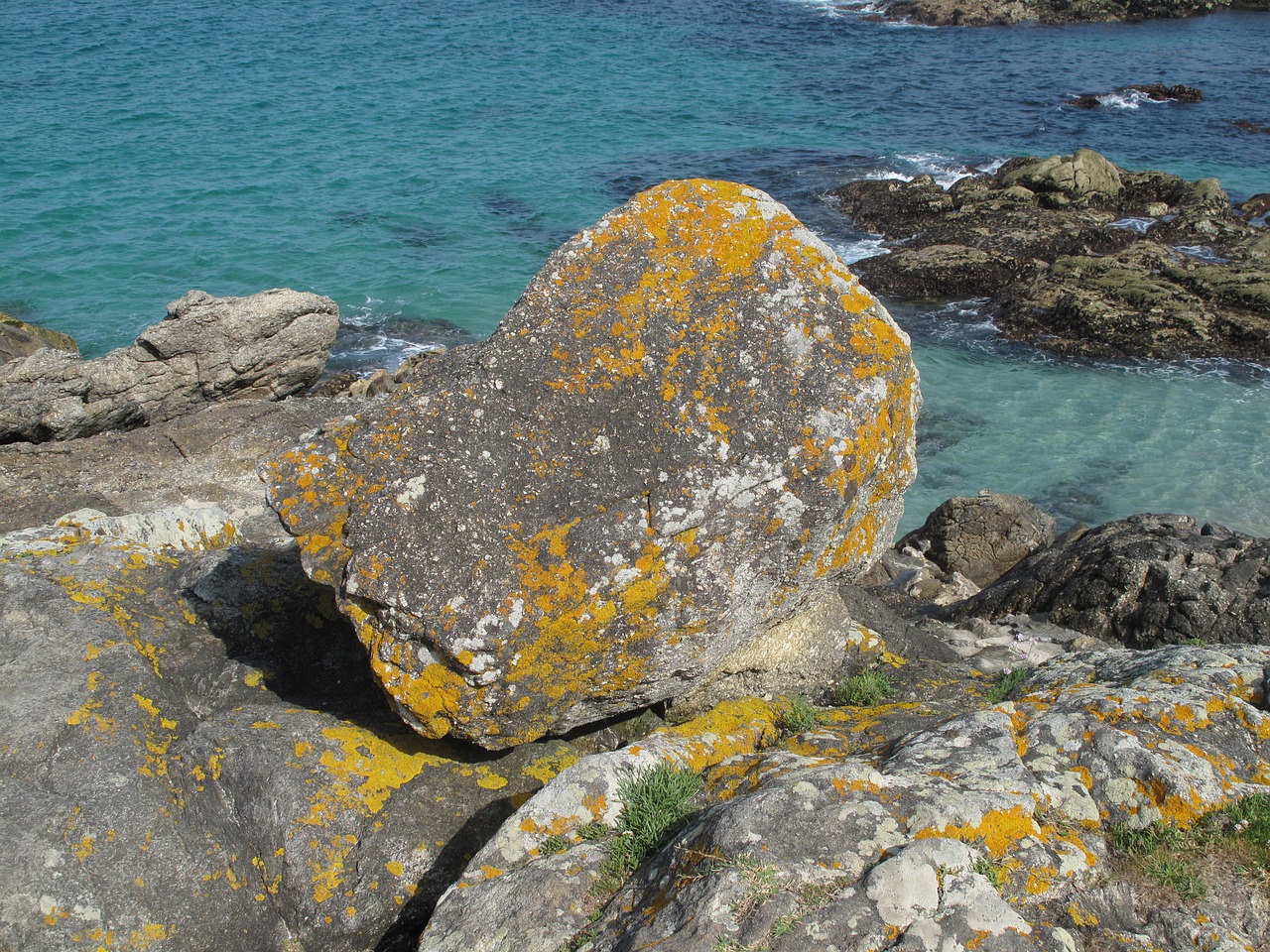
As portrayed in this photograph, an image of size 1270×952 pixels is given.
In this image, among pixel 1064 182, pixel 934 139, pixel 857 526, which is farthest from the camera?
pixel 934 139

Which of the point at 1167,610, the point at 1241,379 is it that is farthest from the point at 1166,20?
the point at 1167,610

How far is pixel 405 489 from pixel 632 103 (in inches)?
1711

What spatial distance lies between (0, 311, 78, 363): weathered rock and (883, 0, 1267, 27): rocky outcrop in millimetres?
59388

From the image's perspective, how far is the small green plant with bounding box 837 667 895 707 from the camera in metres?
6.45

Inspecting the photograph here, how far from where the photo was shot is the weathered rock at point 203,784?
4602 mm

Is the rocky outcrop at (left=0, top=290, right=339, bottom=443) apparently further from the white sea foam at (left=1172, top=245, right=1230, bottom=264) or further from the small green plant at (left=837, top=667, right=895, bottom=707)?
the white sea foam at (left=1172, top=245, right=1230, bottom=264)

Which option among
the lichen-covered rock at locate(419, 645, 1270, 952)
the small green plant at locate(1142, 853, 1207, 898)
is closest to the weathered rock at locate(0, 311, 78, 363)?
the lichen-covered rock at locate(419, 645, 1270, 952)

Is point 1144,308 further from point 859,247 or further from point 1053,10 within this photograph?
point 1053,10

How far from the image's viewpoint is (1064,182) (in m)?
31.3

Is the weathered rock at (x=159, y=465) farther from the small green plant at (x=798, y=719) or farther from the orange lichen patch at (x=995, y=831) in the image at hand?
the orange lichen patch at (x=995, y=831)

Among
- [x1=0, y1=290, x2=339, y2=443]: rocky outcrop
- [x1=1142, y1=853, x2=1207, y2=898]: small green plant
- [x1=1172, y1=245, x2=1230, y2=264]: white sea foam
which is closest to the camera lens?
[x1=1142, y1=853, x2=1207, y2=898]: small green plant

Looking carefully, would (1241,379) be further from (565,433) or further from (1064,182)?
(565,433)

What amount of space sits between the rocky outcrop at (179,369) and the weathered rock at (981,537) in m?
11.5

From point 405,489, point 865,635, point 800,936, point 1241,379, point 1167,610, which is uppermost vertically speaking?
point 405,489
